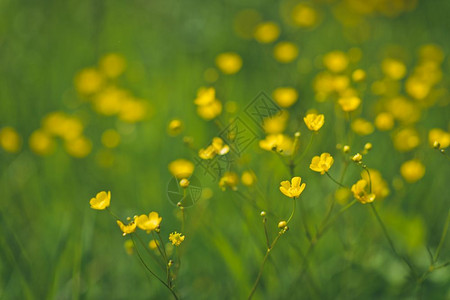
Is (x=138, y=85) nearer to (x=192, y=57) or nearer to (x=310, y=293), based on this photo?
(x=192, y=57)

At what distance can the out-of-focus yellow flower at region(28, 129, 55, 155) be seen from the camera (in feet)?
8.86

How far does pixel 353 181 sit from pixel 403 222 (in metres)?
0.37

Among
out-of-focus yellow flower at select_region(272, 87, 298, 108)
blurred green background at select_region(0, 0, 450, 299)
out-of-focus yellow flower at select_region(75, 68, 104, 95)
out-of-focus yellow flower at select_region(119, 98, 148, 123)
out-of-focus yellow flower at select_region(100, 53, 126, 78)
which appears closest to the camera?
blurred green background at select_region(0, 0, 450, 299)

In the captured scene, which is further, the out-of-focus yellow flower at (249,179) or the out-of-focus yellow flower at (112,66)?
the out-of-focus yellow flower at (112,66)

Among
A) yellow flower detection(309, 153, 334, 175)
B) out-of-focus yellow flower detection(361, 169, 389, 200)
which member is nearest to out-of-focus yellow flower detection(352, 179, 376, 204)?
yellow flower detection(309, 153, 334, 175)

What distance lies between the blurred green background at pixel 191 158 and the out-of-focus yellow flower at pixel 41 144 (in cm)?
15

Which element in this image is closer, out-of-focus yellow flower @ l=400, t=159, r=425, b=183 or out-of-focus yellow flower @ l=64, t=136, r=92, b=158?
out-of-focus yellow flower @ l=400, t=159, r=425, b=183

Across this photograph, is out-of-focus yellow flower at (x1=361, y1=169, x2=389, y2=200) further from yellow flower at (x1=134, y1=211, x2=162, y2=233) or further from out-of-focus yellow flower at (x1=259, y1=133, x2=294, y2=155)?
yellow flower at (x1=134, y1=211, x2=162, y2=233)

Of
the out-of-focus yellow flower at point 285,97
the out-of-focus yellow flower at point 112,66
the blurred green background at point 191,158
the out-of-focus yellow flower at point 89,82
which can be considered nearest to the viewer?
the blurred green background at point 191,158

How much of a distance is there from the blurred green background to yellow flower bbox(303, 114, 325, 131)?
347 mm

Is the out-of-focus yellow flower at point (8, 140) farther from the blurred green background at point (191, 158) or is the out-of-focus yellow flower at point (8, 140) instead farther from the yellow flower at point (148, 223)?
the yellow flower at point (148, 223)

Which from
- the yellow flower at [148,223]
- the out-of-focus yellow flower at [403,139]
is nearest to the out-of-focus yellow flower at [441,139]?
the out-of-focus yellow flower at [403,139]

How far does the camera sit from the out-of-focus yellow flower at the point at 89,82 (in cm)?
305

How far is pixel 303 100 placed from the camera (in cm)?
312
